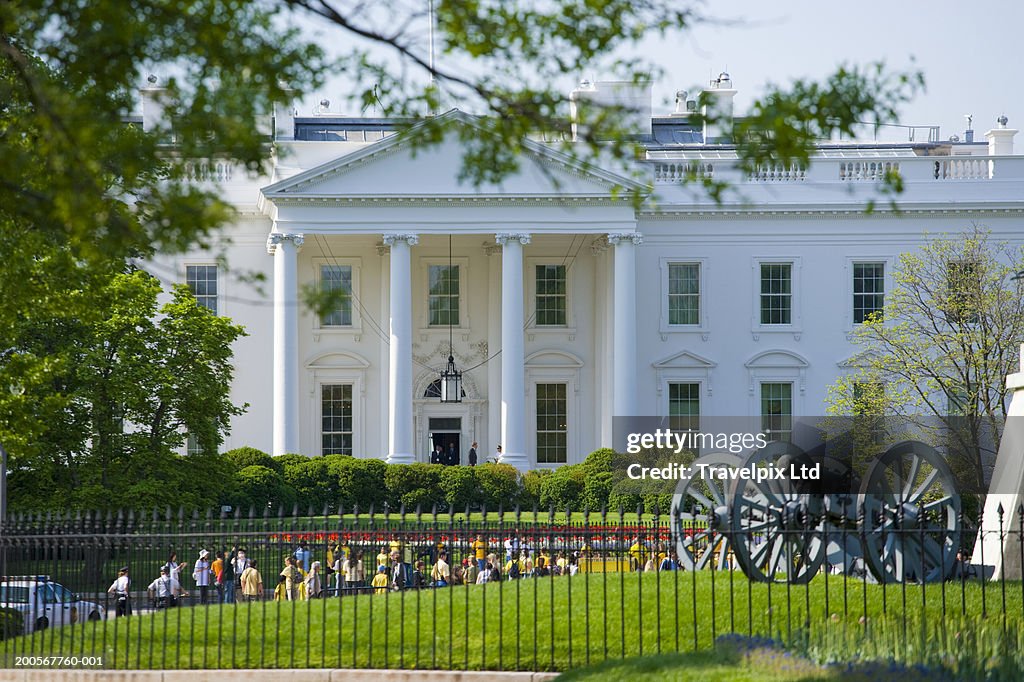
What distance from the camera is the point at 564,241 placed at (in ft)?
152

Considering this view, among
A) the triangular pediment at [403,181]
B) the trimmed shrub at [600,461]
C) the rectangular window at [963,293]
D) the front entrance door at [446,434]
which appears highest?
the triangular pediment at [403,181]

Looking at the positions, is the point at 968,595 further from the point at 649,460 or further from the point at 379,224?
the point at 379,224

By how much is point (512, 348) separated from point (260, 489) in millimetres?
9300

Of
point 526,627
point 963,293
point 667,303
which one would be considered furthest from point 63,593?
point 667,303

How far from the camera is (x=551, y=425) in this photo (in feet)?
155

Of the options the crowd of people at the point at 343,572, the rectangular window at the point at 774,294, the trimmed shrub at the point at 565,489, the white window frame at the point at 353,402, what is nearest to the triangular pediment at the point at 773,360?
the rectangular window at the point at 774,294

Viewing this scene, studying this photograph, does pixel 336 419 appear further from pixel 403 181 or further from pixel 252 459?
pixel 403 181

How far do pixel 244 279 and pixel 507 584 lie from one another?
24.7 ft

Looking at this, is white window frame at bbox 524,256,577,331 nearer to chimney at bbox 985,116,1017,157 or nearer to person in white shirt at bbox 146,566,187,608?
chimney at bbox 985,116,1017,157

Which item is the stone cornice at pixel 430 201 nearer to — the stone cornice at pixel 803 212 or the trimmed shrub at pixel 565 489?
the stone cornice at pixel 803 212

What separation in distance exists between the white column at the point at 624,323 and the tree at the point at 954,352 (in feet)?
21.8

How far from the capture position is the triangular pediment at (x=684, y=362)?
46.4 m

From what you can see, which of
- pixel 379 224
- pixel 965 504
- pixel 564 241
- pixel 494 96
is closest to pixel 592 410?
pixel 564 241

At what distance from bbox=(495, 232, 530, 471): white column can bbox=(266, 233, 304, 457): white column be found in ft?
20.9
